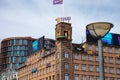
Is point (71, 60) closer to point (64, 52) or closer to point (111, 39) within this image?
point (64, 52)

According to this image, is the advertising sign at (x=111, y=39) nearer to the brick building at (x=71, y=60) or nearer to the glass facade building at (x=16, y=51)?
the brick building at (x=71, y=60)

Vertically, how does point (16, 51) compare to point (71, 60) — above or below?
above

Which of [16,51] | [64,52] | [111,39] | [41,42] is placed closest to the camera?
[64,52]

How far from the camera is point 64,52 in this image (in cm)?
10769

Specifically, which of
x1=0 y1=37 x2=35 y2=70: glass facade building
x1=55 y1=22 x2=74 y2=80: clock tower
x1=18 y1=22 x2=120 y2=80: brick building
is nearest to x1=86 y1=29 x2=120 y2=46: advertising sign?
x1=18 y1=22 x2=120 y2=80: brick building

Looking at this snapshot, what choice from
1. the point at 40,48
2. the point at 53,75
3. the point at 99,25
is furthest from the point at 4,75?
the point at 99,25

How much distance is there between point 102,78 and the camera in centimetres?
1246

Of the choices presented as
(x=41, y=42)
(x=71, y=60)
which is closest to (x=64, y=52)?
(x=71, y=60)

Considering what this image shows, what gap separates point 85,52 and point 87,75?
24.9 ft

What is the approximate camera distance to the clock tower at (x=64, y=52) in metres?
106

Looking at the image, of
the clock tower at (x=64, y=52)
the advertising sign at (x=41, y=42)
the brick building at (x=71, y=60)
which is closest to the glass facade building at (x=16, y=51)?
the advertising sign at (x=41, y=42)

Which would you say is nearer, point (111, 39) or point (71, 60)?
point (71, 60)

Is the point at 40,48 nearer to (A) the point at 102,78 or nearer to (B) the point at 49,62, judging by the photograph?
(B) the point at 49,62

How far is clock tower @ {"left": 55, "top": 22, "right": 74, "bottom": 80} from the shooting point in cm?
10588
